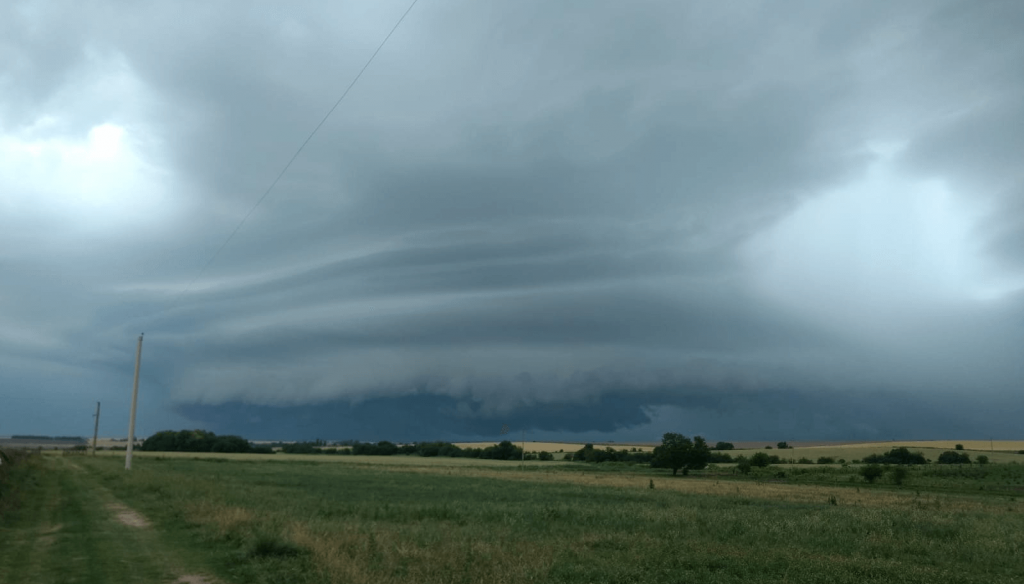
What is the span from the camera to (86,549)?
18266 millimetres

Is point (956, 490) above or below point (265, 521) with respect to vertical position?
below

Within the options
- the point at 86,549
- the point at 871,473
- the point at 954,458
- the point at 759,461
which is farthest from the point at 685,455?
the point at 86,549

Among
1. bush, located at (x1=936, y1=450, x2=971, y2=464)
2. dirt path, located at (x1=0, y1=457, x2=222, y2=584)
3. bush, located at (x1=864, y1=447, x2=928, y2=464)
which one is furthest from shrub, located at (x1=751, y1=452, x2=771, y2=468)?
dirt path, located at (x1=0, y1=457, x2=222, y2=584)

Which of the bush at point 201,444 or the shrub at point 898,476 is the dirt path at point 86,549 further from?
the bush at point 201,444

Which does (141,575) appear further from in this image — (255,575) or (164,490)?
(164,490)

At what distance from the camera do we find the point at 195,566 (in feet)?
52.9

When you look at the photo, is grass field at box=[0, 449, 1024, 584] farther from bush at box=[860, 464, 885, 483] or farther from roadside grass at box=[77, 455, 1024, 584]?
bush at box=[860, 464, 885, 483]

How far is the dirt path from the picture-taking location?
1483cm

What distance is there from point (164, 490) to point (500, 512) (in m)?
18.1

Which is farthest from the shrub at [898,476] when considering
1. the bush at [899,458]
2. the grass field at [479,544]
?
the grass field at [479,544]

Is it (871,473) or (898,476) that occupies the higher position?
(871,473)

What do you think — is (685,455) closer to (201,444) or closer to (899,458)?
(899,458)

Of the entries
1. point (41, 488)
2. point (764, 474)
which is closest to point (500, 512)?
point (41, 488)

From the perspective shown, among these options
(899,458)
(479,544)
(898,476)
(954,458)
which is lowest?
(899,458)
